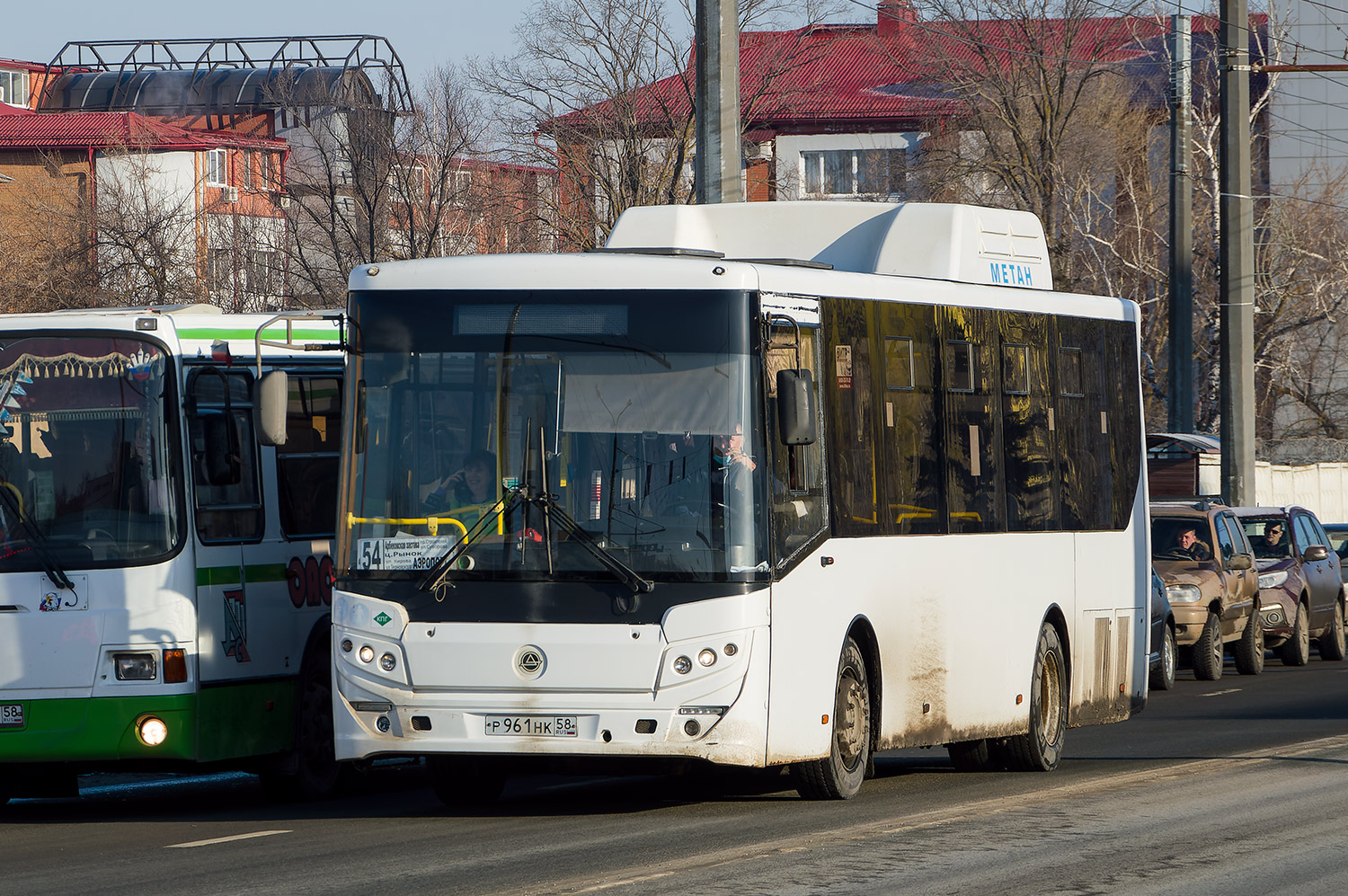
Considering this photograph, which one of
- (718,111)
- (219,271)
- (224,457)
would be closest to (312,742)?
(224,457)

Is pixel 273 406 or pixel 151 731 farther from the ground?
pixel 273 406

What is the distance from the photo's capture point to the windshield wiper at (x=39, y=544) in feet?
37.1

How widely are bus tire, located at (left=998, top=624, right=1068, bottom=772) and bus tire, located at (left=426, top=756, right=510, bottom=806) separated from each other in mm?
3458

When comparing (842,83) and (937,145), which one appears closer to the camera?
(937,145)

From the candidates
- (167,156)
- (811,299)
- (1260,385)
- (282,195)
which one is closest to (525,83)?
(282,195)

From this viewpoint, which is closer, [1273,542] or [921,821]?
[921,821]

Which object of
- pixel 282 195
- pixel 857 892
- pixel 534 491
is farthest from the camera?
pixel 282 195

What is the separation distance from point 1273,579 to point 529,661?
57.1 ft

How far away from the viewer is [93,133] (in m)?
65.3

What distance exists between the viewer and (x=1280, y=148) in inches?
2522

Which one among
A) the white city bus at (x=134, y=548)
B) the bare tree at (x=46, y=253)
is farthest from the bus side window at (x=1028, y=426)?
the bare tree at (x=46, y=253)

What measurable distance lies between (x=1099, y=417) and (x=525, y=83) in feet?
94.3

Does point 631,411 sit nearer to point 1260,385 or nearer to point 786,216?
point 786,216

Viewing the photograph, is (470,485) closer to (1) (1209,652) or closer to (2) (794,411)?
(2) (794,411)
